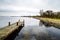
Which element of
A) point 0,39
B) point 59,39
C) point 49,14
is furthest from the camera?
point 49,14

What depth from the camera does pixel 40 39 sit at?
864 inches

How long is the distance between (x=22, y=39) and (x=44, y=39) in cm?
369

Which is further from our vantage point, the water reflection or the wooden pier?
the water reflection

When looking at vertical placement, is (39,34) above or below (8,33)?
below

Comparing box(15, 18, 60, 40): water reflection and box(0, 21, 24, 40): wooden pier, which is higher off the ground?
box(0, 21, 24, 40): wooden pier

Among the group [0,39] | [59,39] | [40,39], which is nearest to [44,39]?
[40,39]

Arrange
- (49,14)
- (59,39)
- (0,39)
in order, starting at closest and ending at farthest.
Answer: (0,39), (59,39), (49,14)

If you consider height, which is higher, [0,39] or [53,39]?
[0,39]

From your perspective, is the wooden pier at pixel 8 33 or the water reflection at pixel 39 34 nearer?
the wooden pier at pixel 8 33

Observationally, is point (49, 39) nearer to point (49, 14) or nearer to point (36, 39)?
point (36, 39)

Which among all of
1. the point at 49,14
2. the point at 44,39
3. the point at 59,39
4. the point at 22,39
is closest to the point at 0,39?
the point at 22,39

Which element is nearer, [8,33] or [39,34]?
[8,33]

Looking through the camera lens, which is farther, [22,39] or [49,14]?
[49,14]

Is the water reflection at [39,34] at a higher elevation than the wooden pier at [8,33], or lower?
lower
